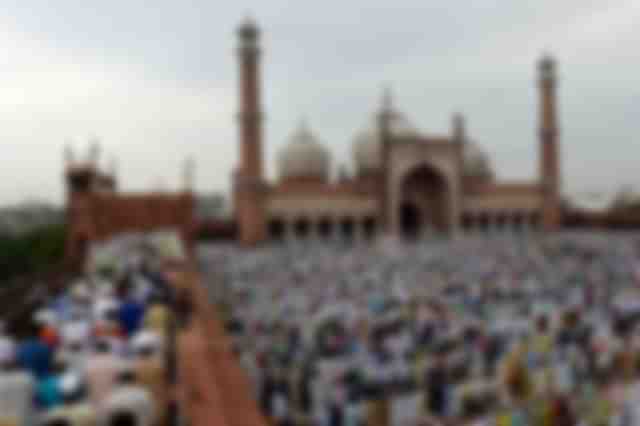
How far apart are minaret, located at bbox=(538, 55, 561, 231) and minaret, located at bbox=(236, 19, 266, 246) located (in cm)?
1302

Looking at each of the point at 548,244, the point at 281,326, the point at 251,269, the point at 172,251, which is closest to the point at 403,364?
the point at 281,326

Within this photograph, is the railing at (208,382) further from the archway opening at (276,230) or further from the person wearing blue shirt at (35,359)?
the archway opening at (276,230)

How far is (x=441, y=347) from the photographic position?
628 cm

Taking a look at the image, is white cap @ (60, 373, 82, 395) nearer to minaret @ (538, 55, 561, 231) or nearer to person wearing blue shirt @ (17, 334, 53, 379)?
person wearing blue shirt @ (17, 334, 53, 379)

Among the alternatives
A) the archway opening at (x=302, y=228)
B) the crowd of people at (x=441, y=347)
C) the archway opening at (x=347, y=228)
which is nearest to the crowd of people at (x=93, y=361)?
the crowd of people at (x=441, y=347)

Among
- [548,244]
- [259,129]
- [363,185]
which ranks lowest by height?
[548,244]

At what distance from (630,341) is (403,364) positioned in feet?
8.35

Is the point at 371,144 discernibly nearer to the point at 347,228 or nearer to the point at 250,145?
the point at 347,228

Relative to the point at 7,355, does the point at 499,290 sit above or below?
below

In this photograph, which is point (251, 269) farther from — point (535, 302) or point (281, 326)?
point (535, 302)

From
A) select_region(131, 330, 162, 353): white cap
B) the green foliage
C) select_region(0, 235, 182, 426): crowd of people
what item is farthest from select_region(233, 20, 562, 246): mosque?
select_region(131, 330, 162, 353): white cap

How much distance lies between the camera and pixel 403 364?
5.82 meters

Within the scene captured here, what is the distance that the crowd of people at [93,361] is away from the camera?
2.98m

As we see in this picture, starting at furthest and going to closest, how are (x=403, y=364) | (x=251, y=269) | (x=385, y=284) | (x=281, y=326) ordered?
(x=251, y=269)
(x=385, y=284)
(x=281, y=326)
(x=403, y=364)
